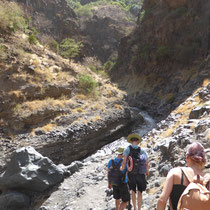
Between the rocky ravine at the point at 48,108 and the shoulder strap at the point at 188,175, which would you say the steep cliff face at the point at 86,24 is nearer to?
the rocky ravine at the point at 48,108

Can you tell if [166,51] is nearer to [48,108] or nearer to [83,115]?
[83,115]

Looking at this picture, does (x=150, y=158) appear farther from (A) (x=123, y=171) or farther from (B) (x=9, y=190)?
(B) (x=9, y=190)

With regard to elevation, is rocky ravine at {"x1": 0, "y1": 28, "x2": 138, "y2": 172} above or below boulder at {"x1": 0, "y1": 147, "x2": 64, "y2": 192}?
above

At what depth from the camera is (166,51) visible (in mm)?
25188

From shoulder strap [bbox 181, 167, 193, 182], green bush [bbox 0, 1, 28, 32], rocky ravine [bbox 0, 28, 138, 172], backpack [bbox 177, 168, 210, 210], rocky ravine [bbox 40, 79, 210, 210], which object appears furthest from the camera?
green bush [bbox 0, 1, 28, 32]

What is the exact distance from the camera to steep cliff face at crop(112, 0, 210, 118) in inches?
857

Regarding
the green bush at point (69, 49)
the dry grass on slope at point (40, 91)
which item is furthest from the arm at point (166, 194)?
the green bush at point (69, 49)

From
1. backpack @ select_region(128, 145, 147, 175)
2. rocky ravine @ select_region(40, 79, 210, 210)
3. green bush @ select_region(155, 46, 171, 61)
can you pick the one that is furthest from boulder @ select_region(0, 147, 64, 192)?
green bush @ select_region(155, 46, 171, 61)

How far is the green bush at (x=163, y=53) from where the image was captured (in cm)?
2528

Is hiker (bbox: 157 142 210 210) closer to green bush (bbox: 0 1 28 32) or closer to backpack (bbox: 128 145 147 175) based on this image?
backpack (bbox: 128 145 147 175)

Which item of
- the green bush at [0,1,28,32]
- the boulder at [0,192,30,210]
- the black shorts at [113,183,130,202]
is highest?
the green bush at [0,1,28,32]

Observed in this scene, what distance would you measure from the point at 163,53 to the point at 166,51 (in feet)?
1.45

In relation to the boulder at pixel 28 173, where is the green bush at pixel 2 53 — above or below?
above

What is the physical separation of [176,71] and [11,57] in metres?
19.2
